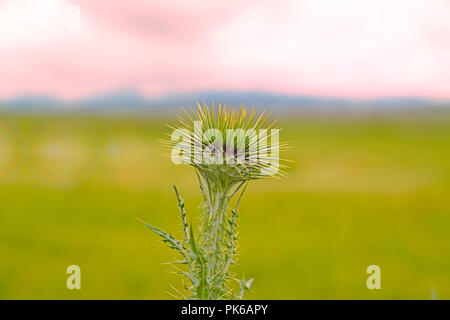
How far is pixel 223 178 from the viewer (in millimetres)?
1283

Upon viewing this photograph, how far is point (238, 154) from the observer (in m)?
1.29

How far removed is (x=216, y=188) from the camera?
1305 mm

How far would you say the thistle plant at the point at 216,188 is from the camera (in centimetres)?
126

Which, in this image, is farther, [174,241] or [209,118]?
[209,118]

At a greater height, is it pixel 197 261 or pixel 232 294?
pixel 197 261

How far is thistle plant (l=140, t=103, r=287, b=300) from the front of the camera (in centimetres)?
126
